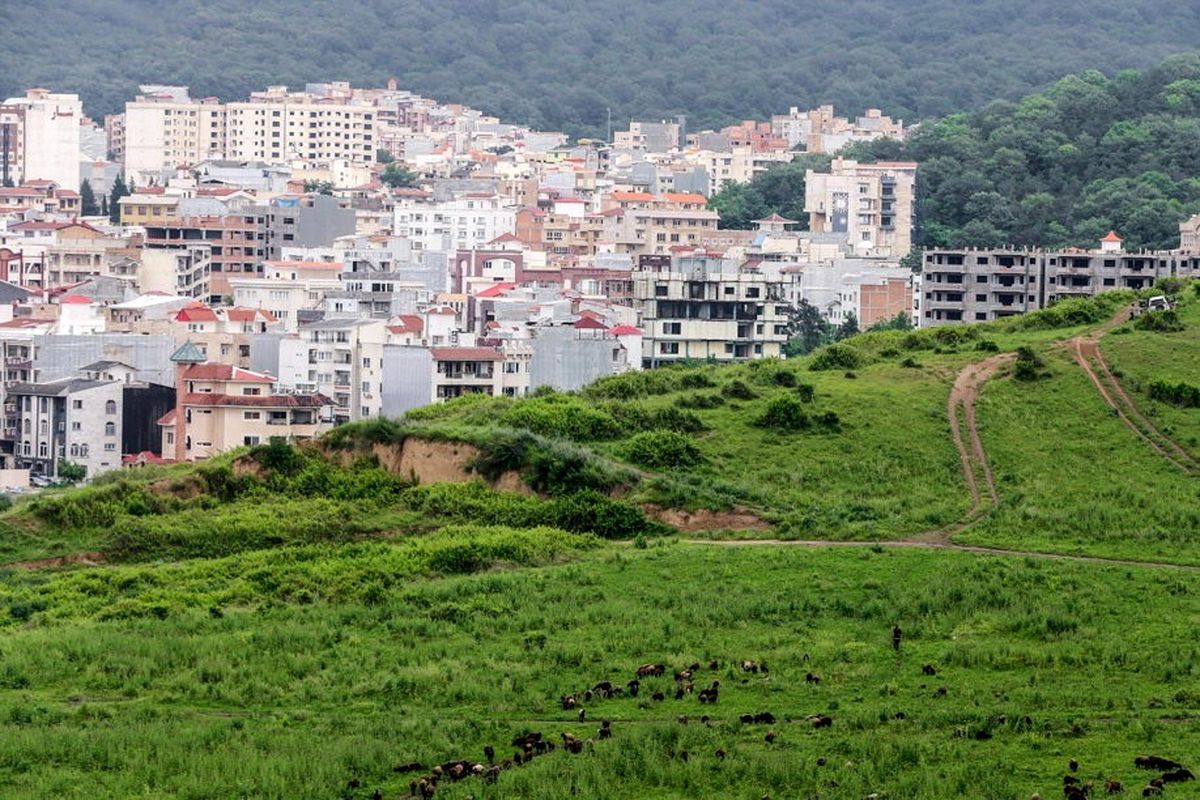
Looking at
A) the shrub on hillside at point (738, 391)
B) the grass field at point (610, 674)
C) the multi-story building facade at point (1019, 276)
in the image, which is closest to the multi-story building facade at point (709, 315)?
the multi-story building facade at point (1019, 276)

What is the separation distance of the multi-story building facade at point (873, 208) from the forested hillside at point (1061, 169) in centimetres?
96

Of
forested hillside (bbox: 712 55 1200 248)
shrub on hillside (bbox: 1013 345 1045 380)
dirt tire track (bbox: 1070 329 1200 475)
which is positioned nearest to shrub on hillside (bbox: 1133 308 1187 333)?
dirt tire track (bbox: 1070 329 1200 475)

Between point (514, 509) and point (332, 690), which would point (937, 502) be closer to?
point (514, 509)

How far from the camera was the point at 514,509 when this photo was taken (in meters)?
40.8

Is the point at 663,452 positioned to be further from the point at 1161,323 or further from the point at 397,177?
the point at 397,177

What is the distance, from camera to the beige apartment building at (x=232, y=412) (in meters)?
66.0

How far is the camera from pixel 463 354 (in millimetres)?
73250

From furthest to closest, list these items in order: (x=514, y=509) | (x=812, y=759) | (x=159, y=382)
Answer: (x=159, y=382), (x=514, y=509), (x=812, y=759)

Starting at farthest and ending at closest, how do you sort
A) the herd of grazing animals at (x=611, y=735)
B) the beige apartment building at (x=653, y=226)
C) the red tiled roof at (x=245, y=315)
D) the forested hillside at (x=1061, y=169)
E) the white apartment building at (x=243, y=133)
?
the white apartment building at (x=243, y=133) → the beige apartment building at (x=653, y=226) → the forested hillside at (x=1061, y=169) → the red tiled roof at (x=245, y=315) → the herd of grazing animals at (x=611, y=735)

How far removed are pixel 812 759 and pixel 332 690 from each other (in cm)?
630

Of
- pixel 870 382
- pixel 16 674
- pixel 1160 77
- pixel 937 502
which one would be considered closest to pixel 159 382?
pixel 870 382

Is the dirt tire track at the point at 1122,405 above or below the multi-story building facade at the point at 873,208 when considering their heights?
below

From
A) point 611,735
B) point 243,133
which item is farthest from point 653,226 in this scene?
point 611,735

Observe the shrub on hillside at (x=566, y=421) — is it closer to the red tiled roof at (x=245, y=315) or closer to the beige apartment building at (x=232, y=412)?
the beige apartment building at (x=232, y=412)
